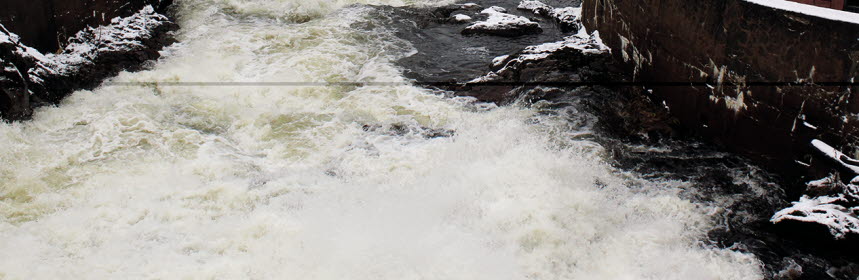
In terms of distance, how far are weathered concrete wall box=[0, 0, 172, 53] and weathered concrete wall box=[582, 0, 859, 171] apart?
861cm

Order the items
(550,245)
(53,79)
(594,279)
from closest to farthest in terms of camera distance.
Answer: (594,279) < (550,245) < (53,79)

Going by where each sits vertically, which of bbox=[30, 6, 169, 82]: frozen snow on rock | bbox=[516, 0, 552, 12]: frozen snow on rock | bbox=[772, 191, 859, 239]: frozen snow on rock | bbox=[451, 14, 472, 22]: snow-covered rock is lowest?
bbox=[772, 191, 859, 239]: frozen snow on rock

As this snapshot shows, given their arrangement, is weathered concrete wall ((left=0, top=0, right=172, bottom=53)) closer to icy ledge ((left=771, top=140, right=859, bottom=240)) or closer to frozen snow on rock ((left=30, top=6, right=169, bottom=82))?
frozen snow on rock ((left=30, top=6, right=169, bottom=82))

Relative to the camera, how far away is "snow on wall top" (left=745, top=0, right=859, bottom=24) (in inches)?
209

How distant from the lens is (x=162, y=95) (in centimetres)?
884

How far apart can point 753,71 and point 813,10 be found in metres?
0.83

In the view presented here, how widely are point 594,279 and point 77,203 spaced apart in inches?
197

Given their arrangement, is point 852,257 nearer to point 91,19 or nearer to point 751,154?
point 751,154

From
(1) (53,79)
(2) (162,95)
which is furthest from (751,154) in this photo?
(1) (53,79)

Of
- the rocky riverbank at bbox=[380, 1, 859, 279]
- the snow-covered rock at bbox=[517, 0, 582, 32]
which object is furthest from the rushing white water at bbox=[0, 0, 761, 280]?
the snow-covered rock at bbox=[517, 0, 582, 32]

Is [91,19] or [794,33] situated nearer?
[794,33]

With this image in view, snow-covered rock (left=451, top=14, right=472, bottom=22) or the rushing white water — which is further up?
snow-covered rock (left=451, top=14, right=472, bottom=22)

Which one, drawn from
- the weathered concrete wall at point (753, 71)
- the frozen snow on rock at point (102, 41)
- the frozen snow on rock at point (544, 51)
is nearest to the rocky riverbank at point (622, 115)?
the frozen snow on rock at point (544, 51)

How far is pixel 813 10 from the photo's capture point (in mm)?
5609
